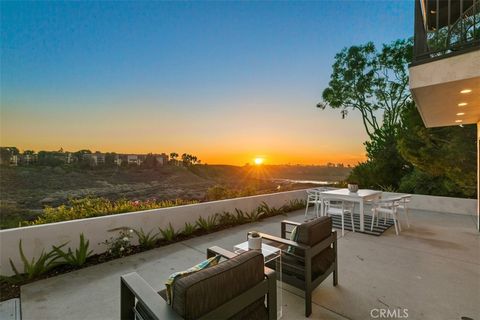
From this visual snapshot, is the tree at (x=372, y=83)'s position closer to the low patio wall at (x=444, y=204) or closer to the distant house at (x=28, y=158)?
the low patio wall at (x=444, y=204)

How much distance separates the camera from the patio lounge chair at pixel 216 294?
1144mm

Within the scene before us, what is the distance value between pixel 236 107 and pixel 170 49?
2.99m

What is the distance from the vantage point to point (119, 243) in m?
3.64

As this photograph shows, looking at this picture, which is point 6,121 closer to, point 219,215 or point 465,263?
point 219,215

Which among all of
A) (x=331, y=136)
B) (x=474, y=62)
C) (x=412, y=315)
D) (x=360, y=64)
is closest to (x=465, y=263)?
(x=412, y=315)

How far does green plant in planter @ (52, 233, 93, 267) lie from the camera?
Result: 3129 mm

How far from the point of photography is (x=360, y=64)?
483 inches

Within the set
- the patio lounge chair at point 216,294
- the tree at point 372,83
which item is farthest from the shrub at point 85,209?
the tree at point 372,83

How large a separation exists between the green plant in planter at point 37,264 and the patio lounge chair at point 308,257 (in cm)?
291

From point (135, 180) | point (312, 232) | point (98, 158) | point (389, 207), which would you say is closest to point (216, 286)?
point (312, 232)

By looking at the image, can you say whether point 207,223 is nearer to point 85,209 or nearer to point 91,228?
point 91,228

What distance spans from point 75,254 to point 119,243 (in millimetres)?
573

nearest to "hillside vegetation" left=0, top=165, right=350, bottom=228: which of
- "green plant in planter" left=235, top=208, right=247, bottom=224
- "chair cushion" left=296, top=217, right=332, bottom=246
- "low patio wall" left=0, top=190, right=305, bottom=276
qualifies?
"low patio wall" left=0, top=190, right=305, bottom=276

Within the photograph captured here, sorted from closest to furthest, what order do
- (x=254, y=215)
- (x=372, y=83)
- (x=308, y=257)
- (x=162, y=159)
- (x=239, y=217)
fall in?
(x=308, y=257) → (x=239, y=217) → (x=254, y=215) → (x=162, y=159) → (x=372, y=83)
